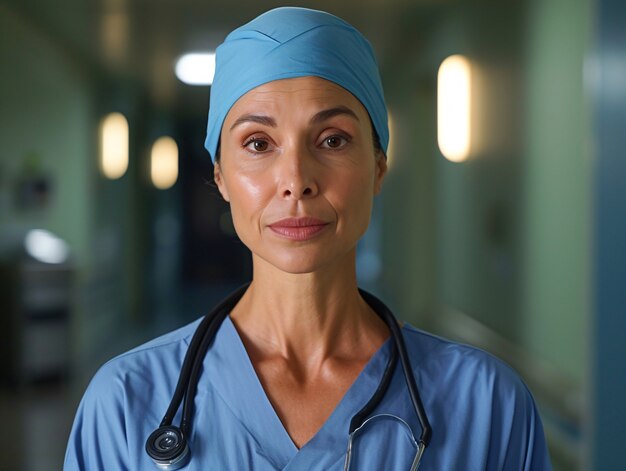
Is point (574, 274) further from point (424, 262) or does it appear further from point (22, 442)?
point (22, 442)

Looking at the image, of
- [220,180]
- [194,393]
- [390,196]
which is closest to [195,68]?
[390,196]

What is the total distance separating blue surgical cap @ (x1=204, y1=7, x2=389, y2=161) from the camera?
2.52 ft

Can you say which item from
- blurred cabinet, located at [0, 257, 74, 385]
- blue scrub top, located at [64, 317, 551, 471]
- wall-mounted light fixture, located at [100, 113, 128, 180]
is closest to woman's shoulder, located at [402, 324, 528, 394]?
blue scrub top, located at [64, 317, 551, 471]

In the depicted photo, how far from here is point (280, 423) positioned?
0.81m

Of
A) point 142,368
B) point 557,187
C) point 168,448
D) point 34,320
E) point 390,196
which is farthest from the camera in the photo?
point 34,320

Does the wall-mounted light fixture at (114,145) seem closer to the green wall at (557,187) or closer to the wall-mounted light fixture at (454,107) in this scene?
the wall-mounted light fixture at (454,107)

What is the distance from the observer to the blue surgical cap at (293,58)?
769 mm

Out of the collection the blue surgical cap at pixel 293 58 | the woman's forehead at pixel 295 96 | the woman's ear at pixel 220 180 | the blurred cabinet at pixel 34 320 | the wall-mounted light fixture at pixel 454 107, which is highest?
the wall-mounted light fixture at pixel 454 107

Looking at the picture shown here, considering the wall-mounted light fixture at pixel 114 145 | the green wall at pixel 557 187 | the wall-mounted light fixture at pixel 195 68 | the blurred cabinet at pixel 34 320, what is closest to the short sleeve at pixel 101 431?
the green wall at pixel 557 187

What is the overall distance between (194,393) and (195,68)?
238 cm

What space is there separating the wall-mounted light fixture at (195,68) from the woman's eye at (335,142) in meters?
2.20

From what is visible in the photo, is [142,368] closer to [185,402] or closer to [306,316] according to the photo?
[185,402]

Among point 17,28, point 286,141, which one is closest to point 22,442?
point 17,28

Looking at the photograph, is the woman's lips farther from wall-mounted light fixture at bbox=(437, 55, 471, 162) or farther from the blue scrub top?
wall-mounted light fixture at bbox=(437, 55, 471, 162)
